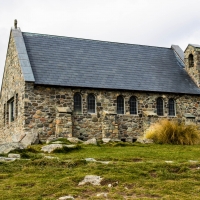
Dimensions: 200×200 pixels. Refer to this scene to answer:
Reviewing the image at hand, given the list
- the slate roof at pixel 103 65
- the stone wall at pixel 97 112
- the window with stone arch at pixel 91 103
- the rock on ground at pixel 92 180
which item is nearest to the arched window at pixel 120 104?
the stone wall at pixel 97 112

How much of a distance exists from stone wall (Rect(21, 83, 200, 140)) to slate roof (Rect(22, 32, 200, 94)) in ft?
1.79

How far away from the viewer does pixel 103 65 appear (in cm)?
3216

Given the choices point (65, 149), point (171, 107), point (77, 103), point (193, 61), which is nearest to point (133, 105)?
point (171, 107)

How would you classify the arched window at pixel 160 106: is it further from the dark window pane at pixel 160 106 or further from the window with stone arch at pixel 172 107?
the window with stone arch at pixel 172 107

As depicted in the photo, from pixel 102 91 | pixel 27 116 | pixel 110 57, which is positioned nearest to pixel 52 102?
pixel 27 116

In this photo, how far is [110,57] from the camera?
33.4 m

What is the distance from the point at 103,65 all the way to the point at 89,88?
3644 mm

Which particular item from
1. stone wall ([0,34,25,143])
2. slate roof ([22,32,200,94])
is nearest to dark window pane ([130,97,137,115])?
slate roof ([22,32,200,94])

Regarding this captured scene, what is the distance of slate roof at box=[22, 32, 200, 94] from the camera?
97.1 feet

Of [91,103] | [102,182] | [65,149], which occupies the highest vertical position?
[91,103]

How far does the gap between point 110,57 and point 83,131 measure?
25.4ft

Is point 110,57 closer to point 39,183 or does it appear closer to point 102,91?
point 102,91

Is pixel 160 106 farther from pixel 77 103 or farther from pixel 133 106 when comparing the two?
pixel 77 103

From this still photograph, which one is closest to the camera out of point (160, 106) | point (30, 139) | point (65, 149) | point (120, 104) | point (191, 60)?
point (65, 149)
